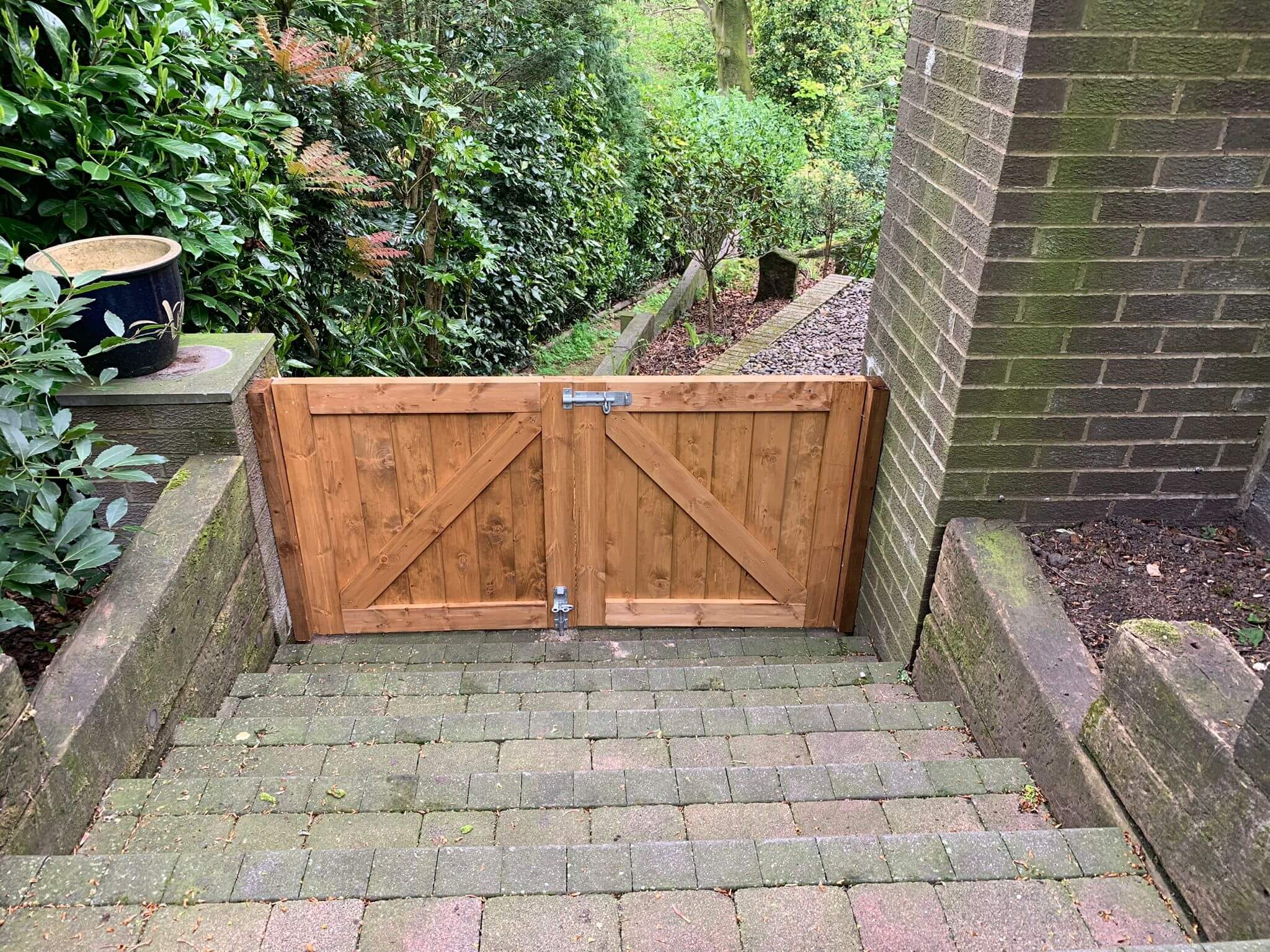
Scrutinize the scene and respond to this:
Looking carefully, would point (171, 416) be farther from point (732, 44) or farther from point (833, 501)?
point (732, 44)

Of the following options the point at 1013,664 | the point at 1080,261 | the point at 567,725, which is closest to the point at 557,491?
the point at 567,725

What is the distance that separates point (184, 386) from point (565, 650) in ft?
6.69

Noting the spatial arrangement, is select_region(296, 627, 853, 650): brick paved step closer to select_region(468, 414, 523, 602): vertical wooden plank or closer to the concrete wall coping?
select_region(468, 414, 523, 602): vertical wooden plank

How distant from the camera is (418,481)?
4.04 metres

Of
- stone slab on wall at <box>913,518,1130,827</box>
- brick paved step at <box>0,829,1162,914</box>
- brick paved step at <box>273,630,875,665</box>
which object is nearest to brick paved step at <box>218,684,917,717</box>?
stone slab on wall at <box>913,518,1130,827</box>

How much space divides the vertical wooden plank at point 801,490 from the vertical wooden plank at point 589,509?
2.86ft

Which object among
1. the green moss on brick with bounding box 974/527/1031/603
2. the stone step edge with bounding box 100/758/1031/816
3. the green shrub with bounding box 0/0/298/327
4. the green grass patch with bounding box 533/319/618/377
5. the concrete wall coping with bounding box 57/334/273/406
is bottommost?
the green grass patch with bounding box 533/319/618/377

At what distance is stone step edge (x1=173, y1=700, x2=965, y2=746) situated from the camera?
10.1 feet

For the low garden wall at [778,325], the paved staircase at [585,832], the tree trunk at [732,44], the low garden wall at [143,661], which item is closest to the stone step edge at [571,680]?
the paved staircase at [585,832]

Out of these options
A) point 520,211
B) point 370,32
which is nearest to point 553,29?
→ point 520,211

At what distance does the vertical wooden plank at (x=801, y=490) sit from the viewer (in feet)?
13.2

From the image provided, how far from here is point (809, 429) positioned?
4031 millimetres

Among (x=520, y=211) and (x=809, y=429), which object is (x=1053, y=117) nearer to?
(x=809, y=429)

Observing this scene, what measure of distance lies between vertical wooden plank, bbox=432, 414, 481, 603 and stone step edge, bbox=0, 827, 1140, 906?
2062mm
